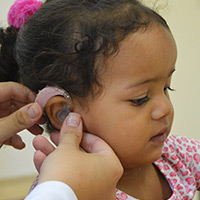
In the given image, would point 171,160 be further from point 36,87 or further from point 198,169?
point 36,87

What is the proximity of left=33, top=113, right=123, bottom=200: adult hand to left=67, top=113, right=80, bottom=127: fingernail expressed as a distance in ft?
0.04

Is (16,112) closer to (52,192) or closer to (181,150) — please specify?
(52,192)

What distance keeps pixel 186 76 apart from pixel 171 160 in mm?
880

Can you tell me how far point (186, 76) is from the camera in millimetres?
1665

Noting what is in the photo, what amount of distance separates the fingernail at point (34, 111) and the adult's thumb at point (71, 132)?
68 millimetres

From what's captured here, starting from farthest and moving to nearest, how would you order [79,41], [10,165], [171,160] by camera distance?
[10,165]
[171,160]
[79,41]

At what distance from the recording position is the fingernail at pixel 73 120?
0.64m

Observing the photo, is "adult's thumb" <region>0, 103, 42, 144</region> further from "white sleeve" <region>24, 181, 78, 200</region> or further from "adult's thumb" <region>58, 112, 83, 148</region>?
"white sleeve" <region>24, 181, 78, 200</region>

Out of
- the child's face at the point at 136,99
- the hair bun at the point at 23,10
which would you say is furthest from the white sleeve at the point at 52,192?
the hair bun at the point at 23,10

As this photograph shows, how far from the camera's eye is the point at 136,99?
0.66 meters

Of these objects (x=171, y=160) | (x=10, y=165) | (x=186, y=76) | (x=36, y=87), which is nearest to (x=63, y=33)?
(x=36, y=87)

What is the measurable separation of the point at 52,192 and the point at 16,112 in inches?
12.2

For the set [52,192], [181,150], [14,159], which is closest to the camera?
[52,192]

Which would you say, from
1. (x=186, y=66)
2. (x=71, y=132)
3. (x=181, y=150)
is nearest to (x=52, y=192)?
(x=71, y=132)
